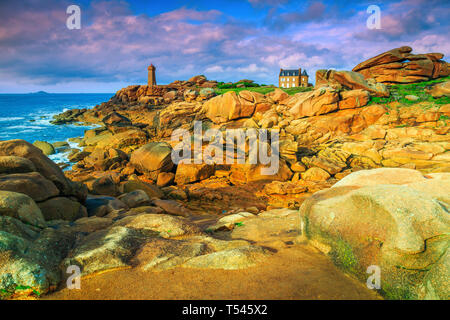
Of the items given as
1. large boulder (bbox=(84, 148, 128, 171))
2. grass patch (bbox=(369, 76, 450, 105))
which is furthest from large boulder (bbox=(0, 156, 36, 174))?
grass patch (bbox=(369, 76, 450, 105))

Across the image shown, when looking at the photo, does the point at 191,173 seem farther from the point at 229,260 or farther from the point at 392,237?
the point at 392,237

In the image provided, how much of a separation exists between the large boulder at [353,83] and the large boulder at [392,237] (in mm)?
27402

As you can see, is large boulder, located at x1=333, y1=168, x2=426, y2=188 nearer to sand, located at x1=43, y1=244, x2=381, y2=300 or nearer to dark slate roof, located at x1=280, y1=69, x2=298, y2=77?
sand, located at x1=43, y1=244, x2=381, y2=300

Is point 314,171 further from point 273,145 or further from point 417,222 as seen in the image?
point 417,222

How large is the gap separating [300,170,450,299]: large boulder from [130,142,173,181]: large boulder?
15030mm

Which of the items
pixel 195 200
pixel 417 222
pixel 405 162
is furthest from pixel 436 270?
pixel 405 162

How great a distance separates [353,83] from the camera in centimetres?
2867

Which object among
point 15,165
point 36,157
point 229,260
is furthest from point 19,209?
point 229,260

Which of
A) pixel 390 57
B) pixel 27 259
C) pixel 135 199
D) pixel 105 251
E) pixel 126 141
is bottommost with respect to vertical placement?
pixel 135 199

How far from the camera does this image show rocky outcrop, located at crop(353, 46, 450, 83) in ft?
103

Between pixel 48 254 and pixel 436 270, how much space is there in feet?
18.8

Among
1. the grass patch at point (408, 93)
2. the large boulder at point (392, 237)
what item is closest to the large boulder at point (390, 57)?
the grass patch at point (408, 93)

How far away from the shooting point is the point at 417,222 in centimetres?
353

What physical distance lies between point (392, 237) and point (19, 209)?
6507mm
